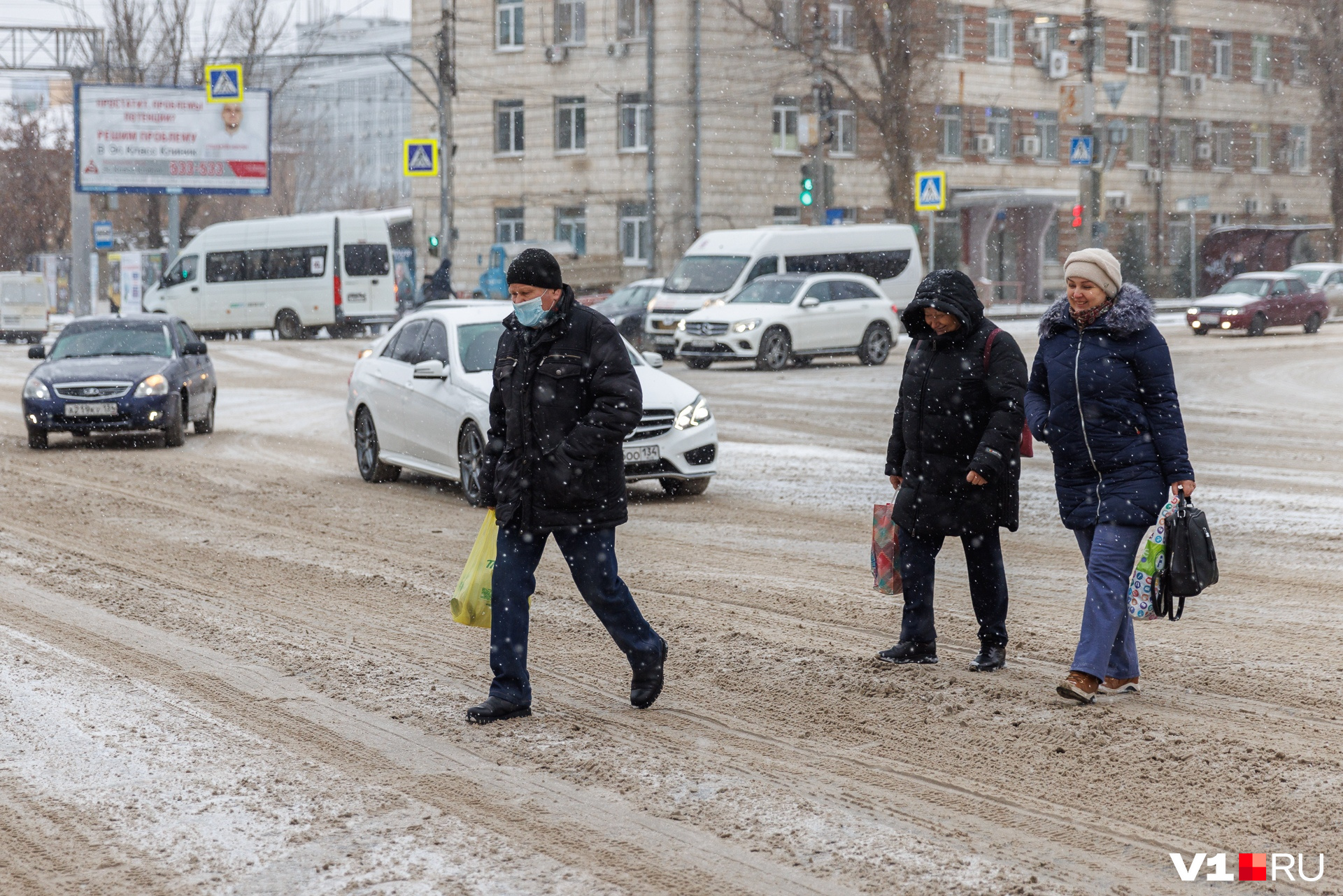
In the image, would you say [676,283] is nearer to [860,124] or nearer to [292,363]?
[292,363]

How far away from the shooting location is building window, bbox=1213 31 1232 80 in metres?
60.0

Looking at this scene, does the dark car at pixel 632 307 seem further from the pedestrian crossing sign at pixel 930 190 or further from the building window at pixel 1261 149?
the building window at pixel 1261 149

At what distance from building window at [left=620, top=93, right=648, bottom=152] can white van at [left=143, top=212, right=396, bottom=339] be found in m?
9.47

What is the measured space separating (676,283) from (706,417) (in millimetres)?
18029

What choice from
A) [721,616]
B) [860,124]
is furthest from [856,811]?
[860,124]

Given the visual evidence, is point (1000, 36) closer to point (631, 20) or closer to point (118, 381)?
point (631, 20)

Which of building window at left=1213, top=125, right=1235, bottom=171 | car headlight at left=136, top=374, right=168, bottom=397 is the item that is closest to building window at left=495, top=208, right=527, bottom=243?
building window at left=1213, top=125, right=1235, bottom=171

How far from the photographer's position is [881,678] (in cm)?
677

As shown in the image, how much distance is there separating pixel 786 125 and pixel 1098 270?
43548 mm

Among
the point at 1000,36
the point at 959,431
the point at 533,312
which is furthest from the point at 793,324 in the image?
the point at 1000,36

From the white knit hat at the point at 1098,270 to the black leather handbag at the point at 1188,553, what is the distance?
0.78 metres

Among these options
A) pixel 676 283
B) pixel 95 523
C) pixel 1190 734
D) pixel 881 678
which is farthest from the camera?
pixel 676 283

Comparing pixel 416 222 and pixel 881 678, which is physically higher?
pixel 416 222

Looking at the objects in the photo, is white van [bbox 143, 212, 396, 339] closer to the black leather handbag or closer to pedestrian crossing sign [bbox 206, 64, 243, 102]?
pedestrian crossing sign [bbox 206, 64, 243, 102]
